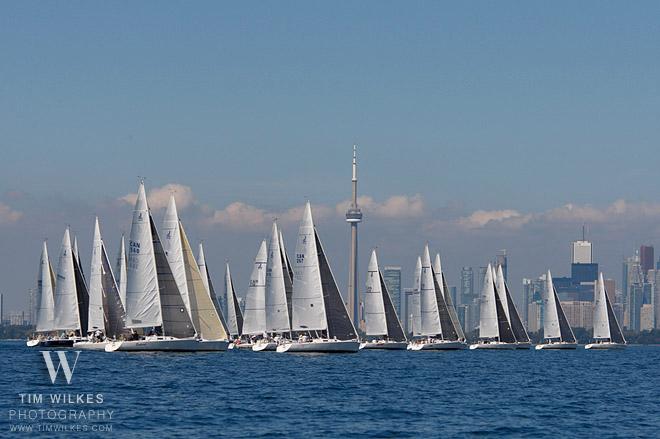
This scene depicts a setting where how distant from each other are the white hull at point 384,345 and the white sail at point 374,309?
4.56ft

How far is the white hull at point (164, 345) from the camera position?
290 ft

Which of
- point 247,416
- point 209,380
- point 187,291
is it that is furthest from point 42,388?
point 187,291

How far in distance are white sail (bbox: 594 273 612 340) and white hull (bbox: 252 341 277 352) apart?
207 ft

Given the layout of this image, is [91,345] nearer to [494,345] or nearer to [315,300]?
[315,300]

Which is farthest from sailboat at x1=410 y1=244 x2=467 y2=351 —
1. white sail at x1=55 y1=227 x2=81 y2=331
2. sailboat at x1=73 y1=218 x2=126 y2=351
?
sailboat at x1=73 y1=218 x2=126 y2=351

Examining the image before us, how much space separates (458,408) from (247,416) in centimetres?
1072

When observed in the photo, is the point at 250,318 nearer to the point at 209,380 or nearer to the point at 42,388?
the point at 209,380

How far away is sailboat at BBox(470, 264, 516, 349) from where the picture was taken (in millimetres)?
152000

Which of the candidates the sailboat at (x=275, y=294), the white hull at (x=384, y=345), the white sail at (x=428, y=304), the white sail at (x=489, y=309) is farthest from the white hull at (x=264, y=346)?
the white sail at (x=489, y=309)

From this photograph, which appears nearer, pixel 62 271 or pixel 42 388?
pixel 42 388

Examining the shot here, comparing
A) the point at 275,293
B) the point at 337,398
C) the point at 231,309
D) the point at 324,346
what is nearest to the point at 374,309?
the point at 231,309

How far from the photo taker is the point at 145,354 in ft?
293

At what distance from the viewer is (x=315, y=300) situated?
98688mm

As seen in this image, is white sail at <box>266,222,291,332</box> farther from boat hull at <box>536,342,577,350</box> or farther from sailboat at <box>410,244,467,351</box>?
boat hull at <box>536,342,577,350</box>
